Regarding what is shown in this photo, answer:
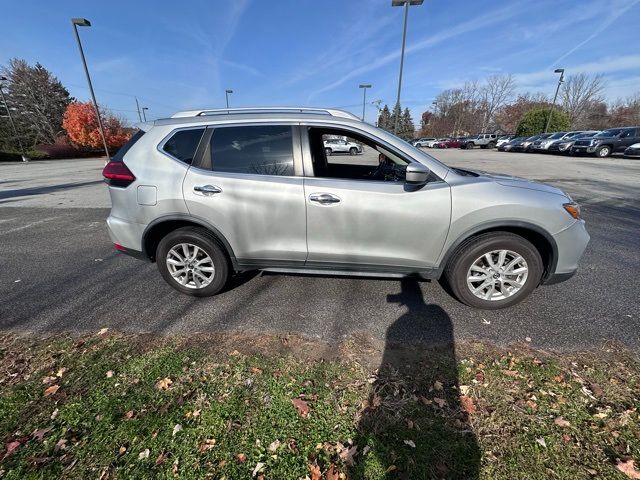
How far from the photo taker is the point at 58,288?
3566 millimetres

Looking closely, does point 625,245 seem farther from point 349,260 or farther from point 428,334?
point 349,260

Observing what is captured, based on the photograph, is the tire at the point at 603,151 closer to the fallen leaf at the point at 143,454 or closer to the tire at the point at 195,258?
the tire at the point at 195,258

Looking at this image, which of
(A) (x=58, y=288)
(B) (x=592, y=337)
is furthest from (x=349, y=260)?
(A) (x=58, y=288)

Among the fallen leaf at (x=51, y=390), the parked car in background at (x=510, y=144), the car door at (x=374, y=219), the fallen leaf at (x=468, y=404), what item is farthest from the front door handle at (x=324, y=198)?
the parked car in background at (x=510, y=144)

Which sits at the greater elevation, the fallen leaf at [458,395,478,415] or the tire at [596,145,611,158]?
the tire at [596,145,611,158]

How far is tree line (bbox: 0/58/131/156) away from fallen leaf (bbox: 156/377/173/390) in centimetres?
4461

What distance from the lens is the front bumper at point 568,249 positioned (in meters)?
2.78

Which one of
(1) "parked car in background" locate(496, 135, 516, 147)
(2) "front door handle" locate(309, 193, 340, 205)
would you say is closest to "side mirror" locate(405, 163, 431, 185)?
(2) "front door handle" locate(309, 193, 340, 205)

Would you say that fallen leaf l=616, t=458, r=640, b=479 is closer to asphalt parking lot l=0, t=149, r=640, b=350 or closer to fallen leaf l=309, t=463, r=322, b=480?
asphalt parking lot l=0, t=149, r=640, b=350

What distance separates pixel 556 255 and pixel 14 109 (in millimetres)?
59611

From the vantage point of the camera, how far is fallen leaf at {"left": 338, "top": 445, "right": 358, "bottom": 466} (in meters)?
1.66

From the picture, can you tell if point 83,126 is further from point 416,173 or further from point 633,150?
point 633,150

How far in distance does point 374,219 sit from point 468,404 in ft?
5.29

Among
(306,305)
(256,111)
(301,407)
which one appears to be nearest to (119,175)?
(256,111)
